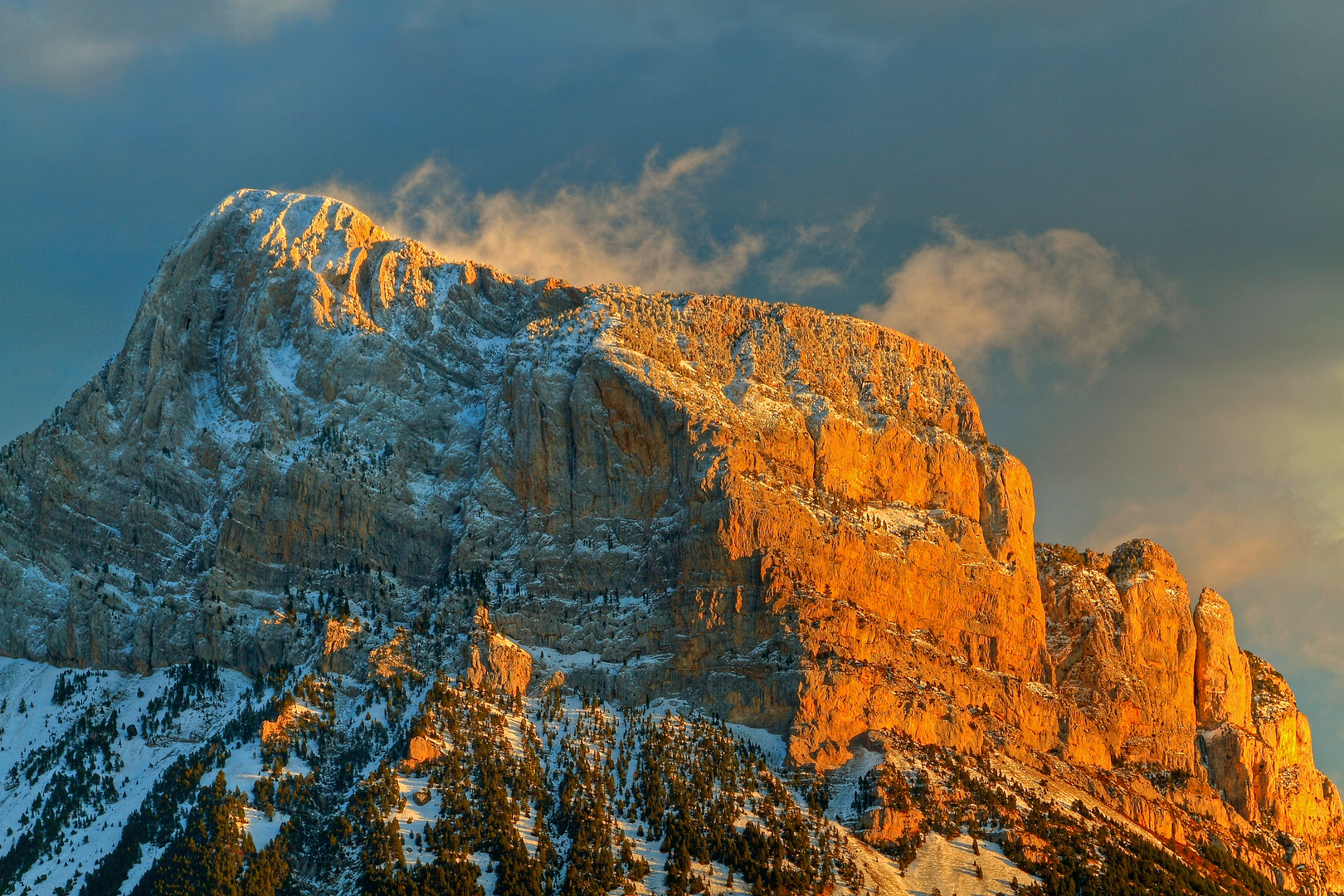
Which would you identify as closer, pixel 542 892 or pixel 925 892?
pixel 542 892

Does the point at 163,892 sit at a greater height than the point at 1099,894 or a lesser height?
lesser

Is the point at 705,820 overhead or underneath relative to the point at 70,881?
overhead

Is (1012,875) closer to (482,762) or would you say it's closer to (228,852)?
(482,762)

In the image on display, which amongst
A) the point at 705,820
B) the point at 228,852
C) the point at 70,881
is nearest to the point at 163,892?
the point at 228,852

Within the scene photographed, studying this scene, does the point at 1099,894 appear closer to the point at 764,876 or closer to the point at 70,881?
the point at 764,876

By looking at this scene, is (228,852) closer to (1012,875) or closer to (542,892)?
(542,892)

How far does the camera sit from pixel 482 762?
199 metres

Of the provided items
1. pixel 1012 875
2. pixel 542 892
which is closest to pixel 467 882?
pixel 542 892

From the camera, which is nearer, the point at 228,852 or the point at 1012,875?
the point at 228,852

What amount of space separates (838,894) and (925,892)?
11119mm

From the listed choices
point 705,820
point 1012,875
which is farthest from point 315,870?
point 1012,875

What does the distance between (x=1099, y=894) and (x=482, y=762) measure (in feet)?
225

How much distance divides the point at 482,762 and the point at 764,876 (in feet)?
111

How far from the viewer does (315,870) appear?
186625 mm
